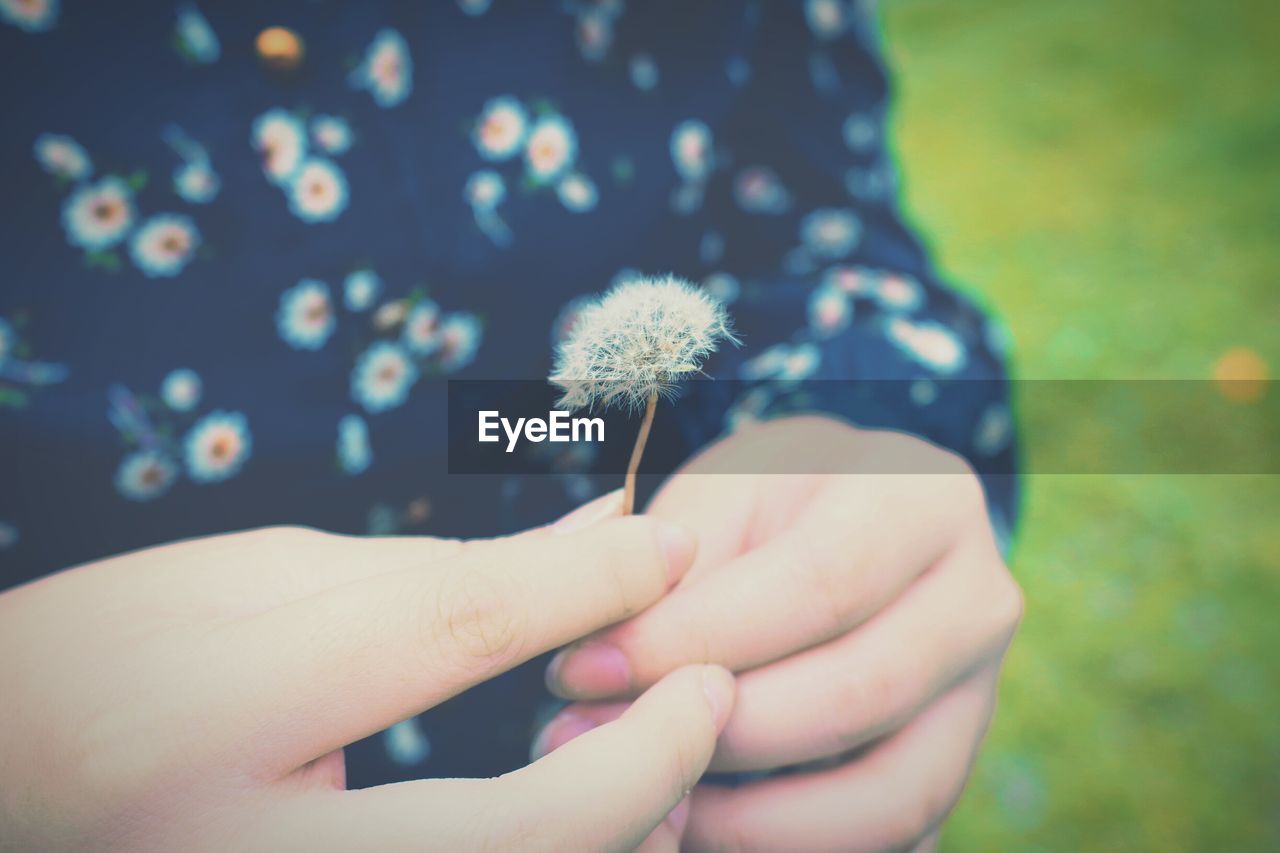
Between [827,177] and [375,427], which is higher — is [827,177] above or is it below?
above

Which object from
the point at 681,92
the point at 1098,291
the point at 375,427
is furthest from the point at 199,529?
the point at 1098,291

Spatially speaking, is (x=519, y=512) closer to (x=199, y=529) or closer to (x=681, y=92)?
(x=199, y=529)

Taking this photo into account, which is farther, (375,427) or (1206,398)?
(1206,398)

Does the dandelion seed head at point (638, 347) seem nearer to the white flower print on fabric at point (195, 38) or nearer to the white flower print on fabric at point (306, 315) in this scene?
the white flower print on fabric at point (306, 315)

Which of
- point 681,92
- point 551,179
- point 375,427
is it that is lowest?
point 375,427

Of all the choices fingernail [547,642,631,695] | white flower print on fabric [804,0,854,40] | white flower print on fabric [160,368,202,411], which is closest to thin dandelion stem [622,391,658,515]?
fingernail [547,642,631,695]

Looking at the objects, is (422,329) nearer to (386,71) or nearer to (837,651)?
(386,71)

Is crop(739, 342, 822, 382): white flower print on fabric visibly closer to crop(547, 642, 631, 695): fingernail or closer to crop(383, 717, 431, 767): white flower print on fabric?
crop(547, 642, 631, 695): fingernail
